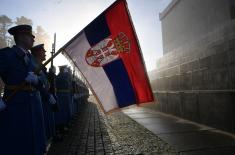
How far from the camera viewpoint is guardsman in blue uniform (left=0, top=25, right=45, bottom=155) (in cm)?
302

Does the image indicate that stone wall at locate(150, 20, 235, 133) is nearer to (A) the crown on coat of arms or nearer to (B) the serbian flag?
(B) the serbian flag

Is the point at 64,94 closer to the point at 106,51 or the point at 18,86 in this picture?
the point at 106,51

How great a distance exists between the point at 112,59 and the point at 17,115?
139cm

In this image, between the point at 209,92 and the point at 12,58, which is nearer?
the point at 12,58

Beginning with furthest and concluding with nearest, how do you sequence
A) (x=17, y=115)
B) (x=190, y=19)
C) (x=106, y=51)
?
(x=190, y=19) < (x=106, y=51) < (x=17, y=115)

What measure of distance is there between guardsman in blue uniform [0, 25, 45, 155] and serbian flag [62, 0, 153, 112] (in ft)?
2.02

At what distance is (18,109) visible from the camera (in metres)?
3.05

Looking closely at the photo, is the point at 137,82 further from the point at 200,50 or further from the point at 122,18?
the point at 200,50

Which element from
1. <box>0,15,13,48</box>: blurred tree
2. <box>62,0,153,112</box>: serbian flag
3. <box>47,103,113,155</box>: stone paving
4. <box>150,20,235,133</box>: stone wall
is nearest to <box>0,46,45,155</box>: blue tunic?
<box>62,0,153,112</box>: serbian flag

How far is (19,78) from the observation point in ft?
10.2

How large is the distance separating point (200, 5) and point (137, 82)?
10431 mm

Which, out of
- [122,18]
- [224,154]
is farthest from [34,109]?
[224,154]

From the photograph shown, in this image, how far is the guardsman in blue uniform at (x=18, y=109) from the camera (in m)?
3.02

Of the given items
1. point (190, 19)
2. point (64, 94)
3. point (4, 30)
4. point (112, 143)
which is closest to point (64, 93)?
point (64, 94)
